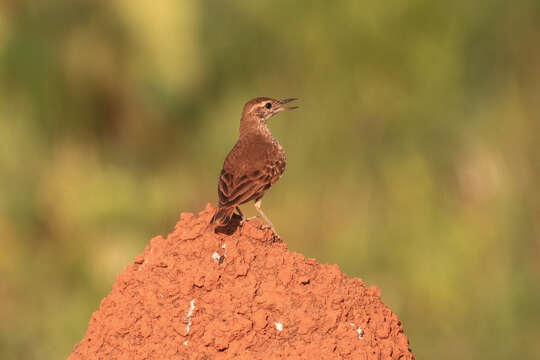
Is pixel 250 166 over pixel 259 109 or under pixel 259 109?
under

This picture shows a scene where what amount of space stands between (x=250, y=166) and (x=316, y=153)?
636 cm

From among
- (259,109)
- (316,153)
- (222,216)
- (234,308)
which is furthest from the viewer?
(316,153)

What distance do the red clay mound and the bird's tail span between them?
10cm

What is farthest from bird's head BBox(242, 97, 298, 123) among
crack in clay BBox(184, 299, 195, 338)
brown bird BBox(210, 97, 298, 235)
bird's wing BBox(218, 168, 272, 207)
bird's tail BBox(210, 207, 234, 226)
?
crack in clay BBox(184, 299, 195, 338)

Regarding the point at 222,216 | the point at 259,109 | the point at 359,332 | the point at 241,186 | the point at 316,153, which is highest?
the point at 316,153

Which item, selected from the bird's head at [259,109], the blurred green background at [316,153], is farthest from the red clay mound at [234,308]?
the blurred green background at [316,153]

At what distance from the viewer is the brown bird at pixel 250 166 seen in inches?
276

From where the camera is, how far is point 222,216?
6.68 metres

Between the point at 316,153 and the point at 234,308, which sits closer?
the point at 234,308

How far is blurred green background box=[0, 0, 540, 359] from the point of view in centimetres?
1362

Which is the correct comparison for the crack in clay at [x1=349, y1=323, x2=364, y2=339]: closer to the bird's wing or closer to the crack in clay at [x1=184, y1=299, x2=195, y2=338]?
the crack in clay at [x1=184, y1=299, x2=195, y2=338]

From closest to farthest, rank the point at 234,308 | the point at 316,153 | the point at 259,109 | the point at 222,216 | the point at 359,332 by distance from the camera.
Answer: the point at 234,308 < the point at 359,332 < the point at 222,216 < the point at 259,109 < the point at 316,153

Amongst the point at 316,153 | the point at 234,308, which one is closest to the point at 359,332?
the point at 234,308

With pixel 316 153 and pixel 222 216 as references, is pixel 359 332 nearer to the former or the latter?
pixel 222 216
